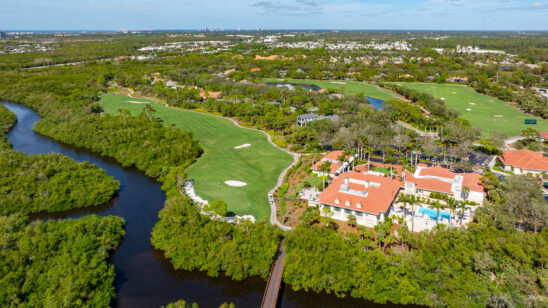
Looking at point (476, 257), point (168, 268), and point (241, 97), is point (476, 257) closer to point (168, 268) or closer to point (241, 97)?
point (168, 268)

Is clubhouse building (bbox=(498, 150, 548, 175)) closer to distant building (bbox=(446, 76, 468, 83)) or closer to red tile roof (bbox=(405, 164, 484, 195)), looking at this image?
red tile roof (bbox=(405, 164, 484, 195))

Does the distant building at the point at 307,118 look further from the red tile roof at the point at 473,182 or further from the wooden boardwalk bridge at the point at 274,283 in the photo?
the wooden boardwalk bridge at the point at 274,283

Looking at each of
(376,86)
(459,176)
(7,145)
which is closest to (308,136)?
(459,176)

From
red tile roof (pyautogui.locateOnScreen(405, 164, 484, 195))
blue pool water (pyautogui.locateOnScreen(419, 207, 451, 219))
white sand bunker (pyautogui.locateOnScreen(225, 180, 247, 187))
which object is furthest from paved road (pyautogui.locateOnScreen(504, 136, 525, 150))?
white sand bunker (pyautogui.locateOnScreen(225, 180, 247, 187))

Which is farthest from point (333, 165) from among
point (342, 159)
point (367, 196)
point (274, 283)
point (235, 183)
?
point (274, 283)

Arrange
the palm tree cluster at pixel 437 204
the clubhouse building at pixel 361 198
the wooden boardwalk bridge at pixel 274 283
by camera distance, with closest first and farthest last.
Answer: the wooden boardwalk bridge at pixel 274 283
the palm tree cluster at pixel 437 204
the clubhouse building at pixel 361 198

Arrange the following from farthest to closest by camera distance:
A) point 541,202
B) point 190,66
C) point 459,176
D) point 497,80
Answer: point 190,66 → point 497,80 → point 459,176 → point 541,202

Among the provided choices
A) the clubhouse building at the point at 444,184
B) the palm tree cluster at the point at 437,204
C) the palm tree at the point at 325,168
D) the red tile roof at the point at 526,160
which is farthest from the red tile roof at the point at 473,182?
the palm tree at the point at 325,168
